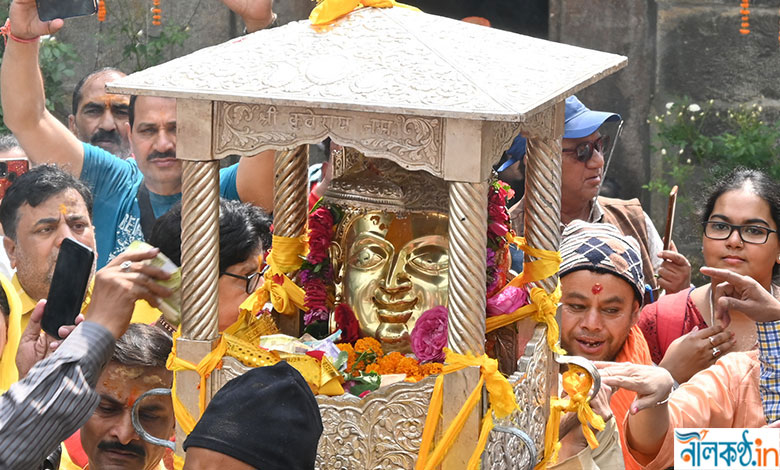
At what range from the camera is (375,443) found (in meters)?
2.80

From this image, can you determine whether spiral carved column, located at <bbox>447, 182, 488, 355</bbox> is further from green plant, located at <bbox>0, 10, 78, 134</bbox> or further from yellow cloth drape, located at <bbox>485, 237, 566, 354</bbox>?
green plant, located at <bbox>0, 10, 78, 134</bbox>

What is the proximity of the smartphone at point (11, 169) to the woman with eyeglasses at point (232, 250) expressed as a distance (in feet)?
4.09

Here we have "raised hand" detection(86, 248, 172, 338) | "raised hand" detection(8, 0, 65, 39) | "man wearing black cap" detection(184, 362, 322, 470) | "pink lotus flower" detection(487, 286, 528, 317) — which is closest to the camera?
"man wearing black cap" detection(184, 362, 322, 470)

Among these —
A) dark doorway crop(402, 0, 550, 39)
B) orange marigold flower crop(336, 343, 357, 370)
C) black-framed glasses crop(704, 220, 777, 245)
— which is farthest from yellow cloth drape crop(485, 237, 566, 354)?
dark doorway crop(402, 0, 550, 39)

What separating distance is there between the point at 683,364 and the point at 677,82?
136 inches

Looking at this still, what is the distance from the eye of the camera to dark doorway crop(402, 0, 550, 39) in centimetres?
837

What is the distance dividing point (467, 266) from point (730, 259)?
1711 mm

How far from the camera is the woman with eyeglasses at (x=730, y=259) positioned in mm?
3885

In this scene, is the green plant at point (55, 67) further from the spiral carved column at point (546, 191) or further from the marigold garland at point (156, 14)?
the spiral carved column at point (546, 191)

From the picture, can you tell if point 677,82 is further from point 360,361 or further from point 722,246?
point 360,361

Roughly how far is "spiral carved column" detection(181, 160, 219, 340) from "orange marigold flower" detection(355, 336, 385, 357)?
44cm

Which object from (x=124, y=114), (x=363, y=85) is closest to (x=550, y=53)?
(x=363, y=85)

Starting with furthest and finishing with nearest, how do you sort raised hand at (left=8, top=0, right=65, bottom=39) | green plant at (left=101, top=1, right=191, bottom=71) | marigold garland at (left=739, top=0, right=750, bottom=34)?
1. green plant at (left=101, top=1, right=191, bottom=71)
2. marigold garland at (left=739, top=0, right=750, bottom=34)
3. raised hand at (left=8, top=0, right=65, bottom=39)

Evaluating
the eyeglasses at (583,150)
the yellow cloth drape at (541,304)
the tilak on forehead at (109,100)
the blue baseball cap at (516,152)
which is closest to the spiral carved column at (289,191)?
the yellow cloth drape at (541,304)
